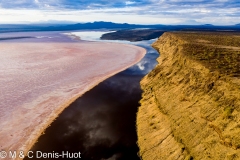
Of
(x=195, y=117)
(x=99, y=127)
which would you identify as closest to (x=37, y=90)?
(x=99, y=127)

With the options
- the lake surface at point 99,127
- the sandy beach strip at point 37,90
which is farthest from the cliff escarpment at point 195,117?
the sandy beach strip at point 37,90

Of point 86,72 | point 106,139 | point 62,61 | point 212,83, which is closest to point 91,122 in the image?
point 106,139

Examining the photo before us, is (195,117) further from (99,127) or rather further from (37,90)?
(37,90)

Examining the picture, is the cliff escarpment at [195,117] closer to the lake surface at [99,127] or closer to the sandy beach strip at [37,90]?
the lake surface at [99,127]

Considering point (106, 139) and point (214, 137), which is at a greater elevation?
point (214, 137)

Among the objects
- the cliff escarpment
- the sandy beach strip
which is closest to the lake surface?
the cliff escarpment

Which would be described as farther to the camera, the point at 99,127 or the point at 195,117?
the point at 99,127

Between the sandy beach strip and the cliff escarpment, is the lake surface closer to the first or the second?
the cliff escarpment

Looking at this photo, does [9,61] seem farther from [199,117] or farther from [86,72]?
[199,117]
